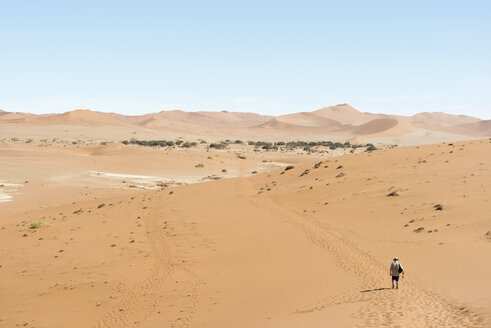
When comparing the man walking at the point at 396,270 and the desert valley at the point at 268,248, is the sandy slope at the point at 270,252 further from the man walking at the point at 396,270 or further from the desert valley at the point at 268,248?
the man walking at the point at 396,270

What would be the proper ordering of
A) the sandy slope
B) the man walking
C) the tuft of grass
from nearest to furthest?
1. the sandy slope
2. the man walking
3. the tuft of grass

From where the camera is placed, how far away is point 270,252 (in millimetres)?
21078

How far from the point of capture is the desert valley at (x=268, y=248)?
48.9 ft

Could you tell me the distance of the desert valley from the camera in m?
14.9

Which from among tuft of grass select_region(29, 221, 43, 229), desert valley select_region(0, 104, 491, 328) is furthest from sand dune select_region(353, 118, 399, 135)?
tuft of grass select_region(29, 221, 43, 229)

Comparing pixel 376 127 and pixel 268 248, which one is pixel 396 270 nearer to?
pixel 268 248

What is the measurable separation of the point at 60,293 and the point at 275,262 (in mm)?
7438

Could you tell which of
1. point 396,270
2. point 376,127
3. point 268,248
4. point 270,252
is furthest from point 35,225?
point 376,127

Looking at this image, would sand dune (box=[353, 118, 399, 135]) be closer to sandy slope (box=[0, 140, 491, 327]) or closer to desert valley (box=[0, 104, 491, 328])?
desert valley (box=[0, 104, 491, 328])

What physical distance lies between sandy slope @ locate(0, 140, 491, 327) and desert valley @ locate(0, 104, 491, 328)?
80mm

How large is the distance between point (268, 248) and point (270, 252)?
1.82 ft

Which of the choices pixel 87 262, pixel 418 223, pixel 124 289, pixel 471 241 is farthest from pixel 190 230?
pixel 471 241

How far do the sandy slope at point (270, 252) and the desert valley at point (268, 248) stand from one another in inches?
3.2

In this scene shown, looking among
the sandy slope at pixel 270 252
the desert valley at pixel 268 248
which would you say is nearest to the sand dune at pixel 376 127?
the desert valley at pixel 268 248
